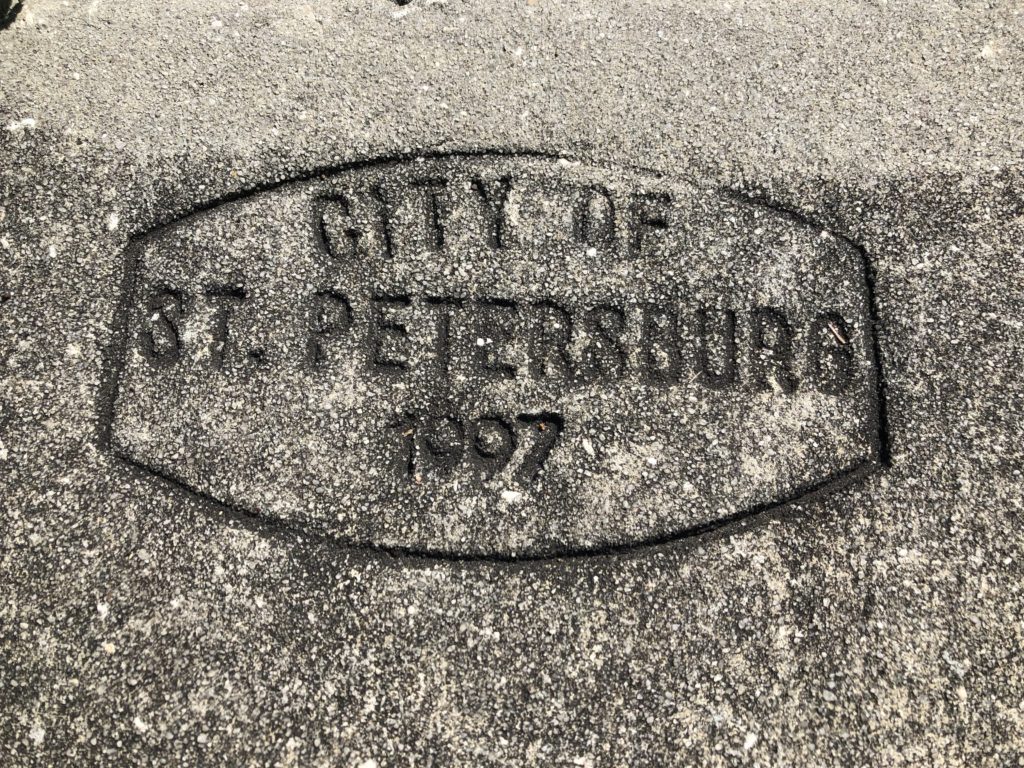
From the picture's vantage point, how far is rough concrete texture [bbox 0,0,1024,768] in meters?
1.58

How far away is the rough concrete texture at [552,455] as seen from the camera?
158 centimetres

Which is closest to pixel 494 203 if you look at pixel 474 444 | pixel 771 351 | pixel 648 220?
pixel 648 220

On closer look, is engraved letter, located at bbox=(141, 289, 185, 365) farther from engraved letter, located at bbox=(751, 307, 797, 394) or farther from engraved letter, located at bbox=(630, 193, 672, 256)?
engraved letter, located at bbox=(751, 307, 797, 394)

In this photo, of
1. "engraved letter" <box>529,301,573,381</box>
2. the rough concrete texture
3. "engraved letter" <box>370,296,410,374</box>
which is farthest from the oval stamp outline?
"engraved letter" <box>529,301,573,381</box>

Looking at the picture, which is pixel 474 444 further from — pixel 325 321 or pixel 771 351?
pixel 771 351

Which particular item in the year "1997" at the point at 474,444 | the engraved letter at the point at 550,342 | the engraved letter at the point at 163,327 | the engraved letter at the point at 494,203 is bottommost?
the year "1997" at the point at 474,444

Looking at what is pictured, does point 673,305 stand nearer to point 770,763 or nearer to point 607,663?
point 607,663

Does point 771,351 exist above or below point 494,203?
below

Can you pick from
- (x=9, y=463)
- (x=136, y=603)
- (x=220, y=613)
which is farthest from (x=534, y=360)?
(x=9, y=463)

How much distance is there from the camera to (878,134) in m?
A: 2.11

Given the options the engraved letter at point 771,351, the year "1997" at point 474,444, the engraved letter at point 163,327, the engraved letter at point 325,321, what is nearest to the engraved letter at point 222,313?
the engraved letter at point 163,327

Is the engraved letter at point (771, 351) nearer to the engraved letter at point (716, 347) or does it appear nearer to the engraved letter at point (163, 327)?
the engraved letter at point (716, 347)

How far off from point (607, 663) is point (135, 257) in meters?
1.47

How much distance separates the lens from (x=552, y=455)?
1.80 m
